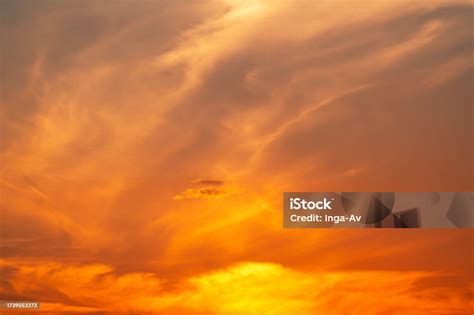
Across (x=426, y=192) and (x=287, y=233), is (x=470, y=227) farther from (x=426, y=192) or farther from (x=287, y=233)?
(x=287, y=233)

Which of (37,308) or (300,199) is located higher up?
(300,199)

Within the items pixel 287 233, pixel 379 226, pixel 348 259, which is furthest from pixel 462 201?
Answer: pixel 287 233

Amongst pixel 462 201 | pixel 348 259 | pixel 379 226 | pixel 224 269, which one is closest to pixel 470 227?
pixel 462 201

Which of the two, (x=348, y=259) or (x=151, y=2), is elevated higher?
(x=151, y=2)

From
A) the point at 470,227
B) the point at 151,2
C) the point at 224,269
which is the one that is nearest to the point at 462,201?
the point at 470,227

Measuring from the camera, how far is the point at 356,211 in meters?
6.59

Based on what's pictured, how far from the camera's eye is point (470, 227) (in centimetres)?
664

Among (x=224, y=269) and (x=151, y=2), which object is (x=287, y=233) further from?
(x=151, y=2)

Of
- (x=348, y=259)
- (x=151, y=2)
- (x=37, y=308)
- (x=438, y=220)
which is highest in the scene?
(x=151, y=2)

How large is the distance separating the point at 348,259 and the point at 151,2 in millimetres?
3677

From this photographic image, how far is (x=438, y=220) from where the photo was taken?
659 centimetres

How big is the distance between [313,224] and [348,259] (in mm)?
535

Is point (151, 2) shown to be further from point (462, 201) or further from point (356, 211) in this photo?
point (462, 201)

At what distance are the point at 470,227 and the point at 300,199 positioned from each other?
1.92 m
